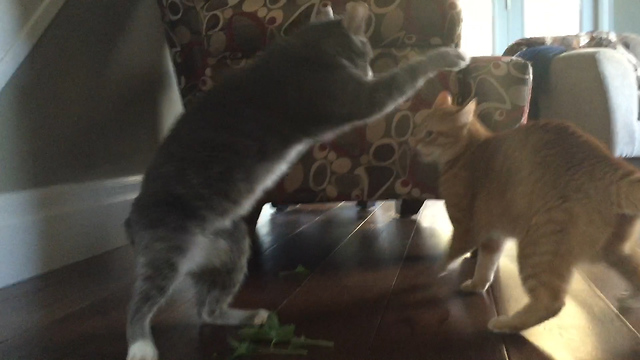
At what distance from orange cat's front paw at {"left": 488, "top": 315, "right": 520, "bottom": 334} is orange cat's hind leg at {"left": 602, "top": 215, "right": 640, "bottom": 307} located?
0.84ft

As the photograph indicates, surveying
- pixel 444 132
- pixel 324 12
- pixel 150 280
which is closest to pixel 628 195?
pixel 444 132

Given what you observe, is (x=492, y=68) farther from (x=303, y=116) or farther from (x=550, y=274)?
(x=550, y=274)

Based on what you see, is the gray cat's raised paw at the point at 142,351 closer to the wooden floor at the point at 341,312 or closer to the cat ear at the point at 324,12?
the wooden floor at the point at 341,312

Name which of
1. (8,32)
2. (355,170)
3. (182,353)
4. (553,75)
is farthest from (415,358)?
(553,75)

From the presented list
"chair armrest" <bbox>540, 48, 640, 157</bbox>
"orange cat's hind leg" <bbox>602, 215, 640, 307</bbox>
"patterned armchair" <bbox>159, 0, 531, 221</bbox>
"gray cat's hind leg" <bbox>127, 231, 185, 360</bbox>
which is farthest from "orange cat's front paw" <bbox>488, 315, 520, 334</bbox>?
"chair armrest" <bbox>540, 48, 640, 157</bbox>

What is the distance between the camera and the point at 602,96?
2783 millimetres

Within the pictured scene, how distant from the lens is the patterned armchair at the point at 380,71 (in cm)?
178

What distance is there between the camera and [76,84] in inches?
76.4

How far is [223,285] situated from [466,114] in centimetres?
74

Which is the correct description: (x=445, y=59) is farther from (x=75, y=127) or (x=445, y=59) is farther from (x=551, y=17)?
(x=551, y=17)

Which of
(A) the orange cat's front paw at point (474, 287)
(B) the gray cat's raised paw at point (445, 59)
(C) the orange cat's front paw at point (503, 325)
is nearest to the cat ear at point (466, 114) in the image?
(B) the gray cat's raised paw at point (445, 59)

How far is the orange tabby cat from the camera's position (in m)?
1.06

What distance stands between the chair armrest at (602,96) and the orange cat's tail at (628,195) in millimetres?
1898

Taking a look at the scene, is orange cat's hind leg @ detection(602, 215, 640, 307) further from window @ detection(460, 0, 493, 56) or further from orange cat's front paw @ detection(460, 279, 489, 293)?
window @ detection(460, 0, 493, 56)
